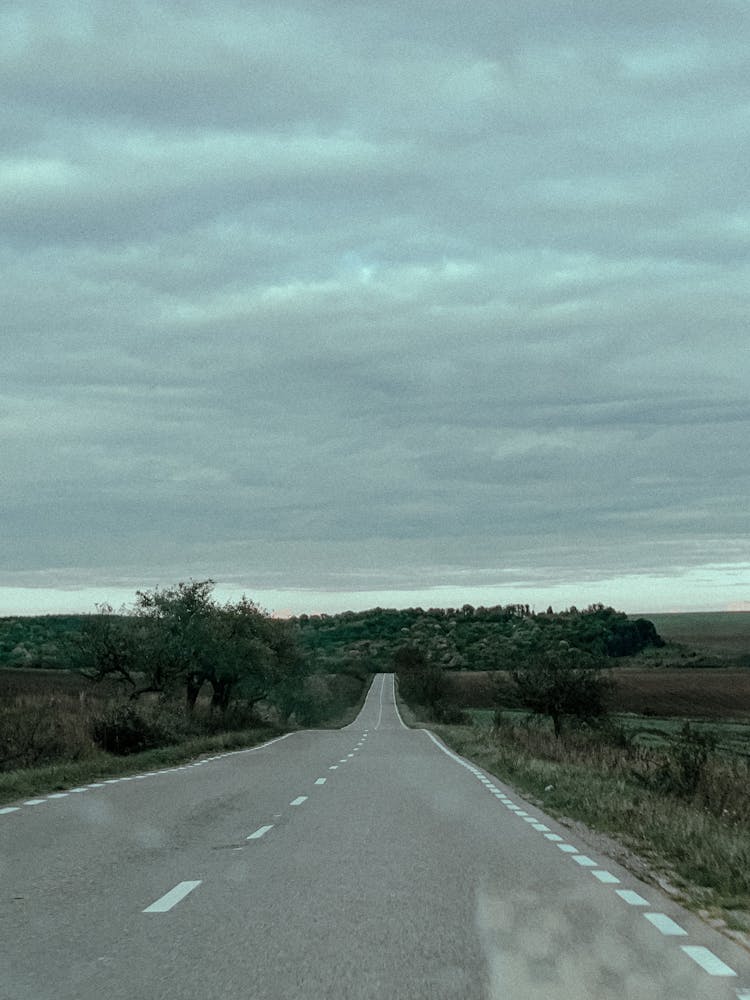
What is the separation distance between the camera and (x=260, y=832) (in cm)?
1472

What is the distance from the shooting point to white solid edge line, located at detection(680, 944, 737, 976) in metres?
7.35

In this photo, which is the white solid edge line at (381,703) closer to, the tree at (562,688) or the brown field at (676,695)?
the brown field at (676,695)

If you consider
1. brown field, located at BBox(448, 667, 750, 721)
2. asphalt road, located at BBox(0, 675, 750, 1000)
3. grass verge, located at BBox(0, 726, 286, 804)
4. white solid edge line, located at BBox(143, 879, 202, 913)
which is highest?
brown field, located at BBox(448, 667, 750, 721)

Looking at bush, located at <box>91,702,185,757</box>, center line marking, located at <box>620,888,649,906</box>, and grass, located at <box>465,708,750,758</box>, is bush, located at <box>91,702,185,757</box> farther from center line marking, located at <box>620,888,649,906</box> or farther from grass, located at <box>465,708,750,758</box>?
center line marking, located at <box>620,888,649,906</box>

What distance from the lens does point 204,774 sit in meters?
25.8

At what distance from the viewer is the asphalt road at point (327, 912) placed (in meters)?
6.86

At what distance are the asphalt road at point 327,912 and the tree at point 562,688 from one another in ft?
128

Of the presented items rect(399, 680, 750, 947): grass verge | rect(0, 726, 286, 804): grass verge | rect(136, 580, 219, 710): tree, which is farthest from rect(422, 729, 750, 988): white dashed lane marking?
rect(136, 580, 219, 710): tree

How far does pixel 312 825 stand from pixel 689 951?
27.4 ft

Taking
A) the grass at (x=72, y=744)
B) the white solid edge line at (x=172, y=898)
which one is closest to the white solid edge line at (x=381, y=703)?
the grass at (x=72, y=744)

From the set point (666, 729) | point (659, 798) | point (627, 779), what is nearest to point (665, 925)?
point (659, 798)

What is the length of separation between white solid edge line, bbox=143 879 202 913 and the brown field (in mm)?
74294

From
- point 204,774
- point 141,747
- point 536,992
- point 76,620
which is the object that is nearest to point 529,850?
point 536,992

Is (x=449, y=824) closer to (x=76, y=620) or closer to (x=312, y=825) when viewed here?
(x=312, y=825)
